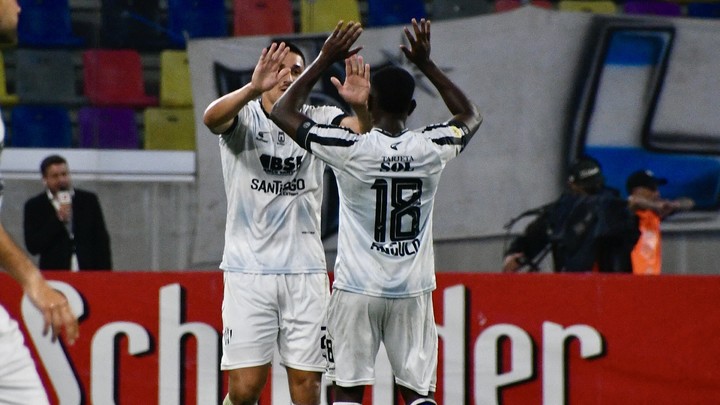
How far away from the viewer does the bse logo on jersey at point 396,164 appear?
427cm

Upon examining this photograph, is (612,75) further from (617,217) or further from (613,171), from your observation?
(617,217)

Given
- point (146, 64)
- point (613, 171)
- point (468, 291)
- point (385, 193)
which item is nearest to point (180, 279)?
point (468, 291)

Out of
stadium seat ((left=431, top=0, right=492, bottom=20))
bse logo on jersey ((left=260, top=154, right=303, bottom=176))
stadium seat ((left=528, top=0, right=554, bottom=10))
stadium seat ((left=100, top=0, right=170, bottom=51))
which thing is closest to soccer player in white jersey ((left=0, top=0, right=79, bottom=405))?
bse logo on jersey ((left=260, top=154, right=303, bottom=176))

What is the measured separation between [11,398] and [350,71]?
75.8 inches

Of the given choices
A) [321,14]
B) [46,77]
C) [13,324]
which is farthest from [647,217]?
[13,324]

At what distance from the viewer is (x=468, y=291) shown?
19.1 ft

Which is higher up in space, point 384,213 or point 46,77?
point 46,77

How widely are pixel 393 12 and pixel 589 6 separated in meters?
1.37

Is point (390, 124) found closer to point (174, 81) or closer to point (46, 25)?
point (174, 81)

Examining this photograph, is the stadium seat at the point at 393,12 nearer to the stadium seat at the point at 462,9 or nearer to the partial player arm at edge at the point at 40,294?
the stadium seat at the point at 462,9

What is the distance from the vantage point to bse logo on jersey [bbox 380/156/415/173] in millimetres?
4273

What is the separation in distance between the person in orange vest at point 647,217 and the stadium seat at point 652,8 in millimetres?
1187

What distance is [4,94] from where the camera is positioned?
7.94 m

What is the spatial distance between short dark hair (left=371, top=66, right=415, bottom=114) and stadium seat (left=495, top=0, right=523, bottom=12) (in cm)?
386
